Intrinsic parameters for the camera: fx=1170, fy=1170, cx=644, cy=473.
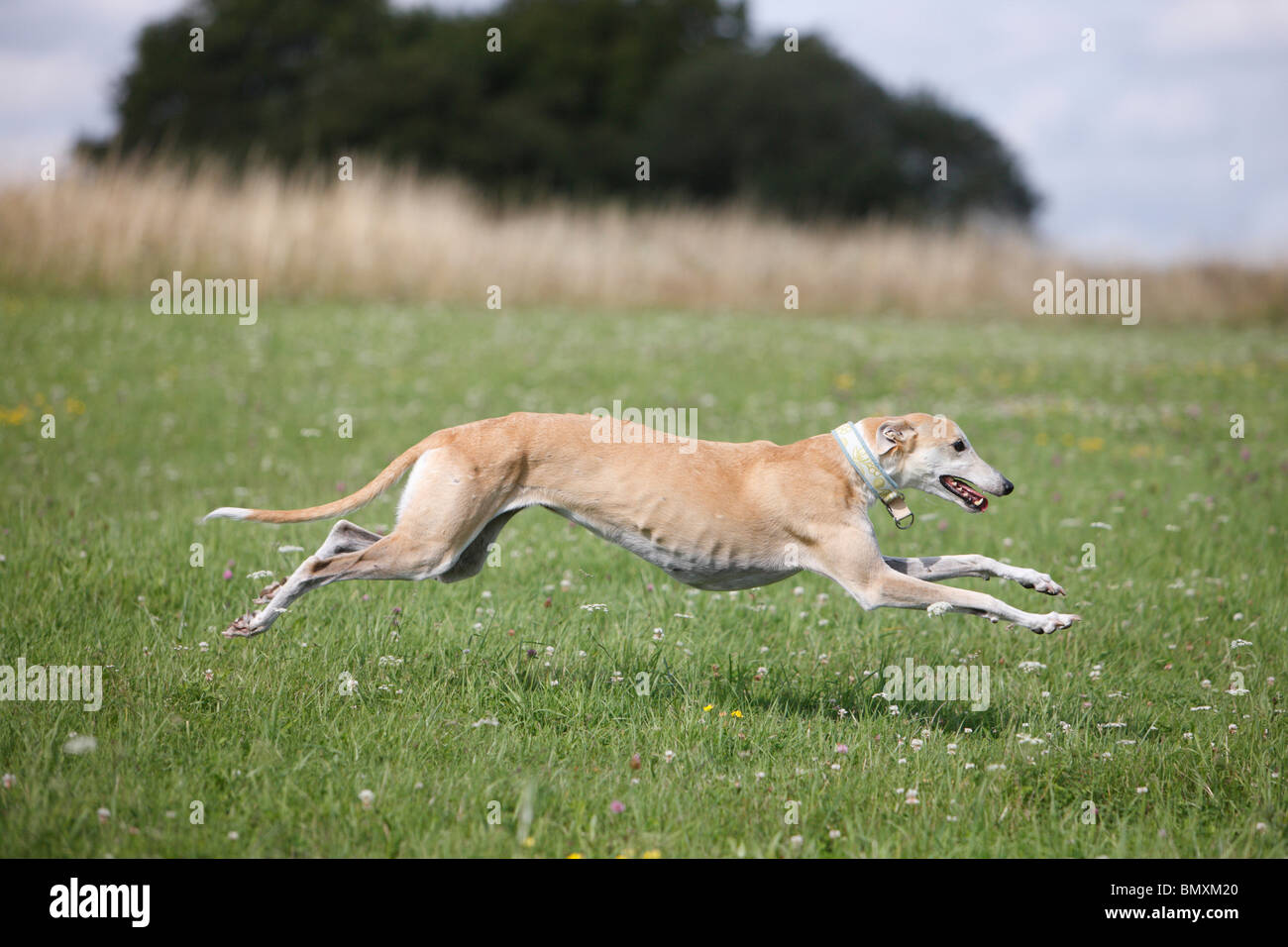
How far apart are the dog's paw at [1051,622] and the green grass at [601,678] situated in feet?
1.58

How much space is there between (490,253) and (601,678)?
1533 centimetres

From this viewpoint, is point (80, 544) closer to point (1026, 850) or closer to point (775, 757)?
point (775, 757)

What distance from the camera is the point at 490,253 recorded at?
19562 mm

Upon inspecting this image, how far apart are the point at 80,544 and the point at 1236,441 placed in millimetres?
9780

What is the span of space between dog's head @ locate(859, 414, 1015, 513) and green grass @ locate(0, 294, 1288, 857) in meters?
0.96

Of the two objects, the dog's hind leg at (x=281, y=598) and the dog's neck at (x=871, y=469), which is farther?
the dog's neck at (x=871, y=469)

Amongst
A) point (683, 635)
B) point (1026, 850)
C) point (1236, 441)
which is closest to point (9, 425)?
point (683, 635)

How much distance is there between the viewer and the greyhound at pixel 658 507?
4.74 meters

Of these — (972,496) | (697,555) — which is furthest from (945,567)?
(697,555)

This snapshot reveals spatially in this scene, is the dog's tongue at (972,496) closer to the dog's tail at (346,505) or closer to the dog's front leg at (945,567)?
the dog's front leg at (945,567)

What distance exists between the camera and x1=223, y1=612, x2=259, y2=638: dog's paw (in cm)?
485

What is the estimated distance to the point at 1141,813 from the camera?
4223 millimetres

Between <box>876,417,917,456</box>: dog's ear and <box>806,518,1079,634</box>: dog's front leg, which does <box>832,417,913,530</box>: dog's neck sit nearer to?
<box>876,417,917,456</box>: dog's ear

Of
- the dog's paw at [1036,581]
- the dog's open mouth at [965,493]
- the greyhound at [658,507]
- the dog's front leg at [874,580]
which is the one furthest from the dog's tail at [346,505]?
the dog's paw at [1036,581]
